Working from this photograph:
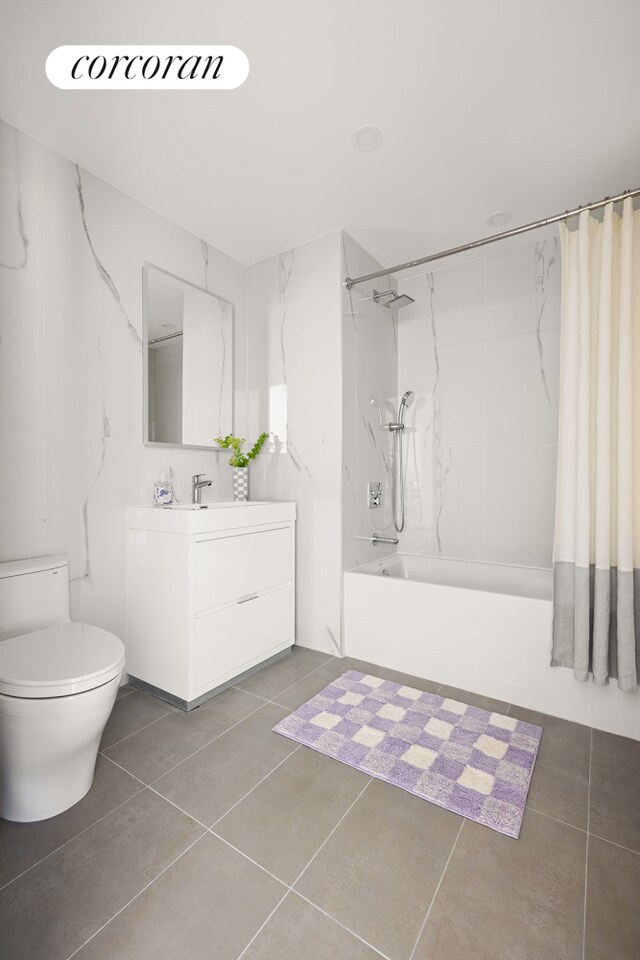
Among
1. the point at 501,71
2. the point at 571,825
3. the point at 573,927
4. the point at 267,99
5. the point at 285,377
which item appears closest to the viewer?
the point at 573,927

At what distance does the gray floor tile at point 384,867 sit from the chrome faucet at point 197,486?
1650 mm

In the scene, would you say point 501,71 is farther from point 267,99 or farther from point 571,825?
point 571,825

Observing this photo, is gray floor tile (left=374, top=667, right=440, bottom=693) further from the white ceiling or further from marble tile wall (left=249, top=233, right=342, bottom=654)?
the white ceiling

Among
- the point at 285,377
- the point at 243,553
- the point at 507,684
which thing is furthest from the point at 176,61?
Result: the point at 507,684

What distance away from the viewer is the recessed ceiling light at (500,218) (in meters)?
2.40

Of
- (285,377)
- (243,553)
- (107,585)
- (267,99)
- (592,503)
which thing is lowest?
(107,585)

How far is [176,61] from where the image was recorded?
5.11 feet

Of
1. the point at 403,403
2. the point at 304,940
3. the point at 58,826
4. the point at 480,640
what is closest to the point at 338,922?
the point at 304,940

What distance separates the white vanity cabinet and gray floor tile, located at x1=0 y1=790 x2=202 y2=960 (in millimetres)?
603

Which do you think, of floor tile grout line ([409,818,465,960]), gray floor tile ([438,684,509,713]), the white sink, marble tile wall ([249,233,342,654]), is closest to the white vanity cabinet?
the white sink

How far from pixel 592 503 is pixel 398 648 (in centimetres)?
117

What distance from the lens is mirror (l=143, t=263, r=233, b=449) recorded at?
2.33 metres

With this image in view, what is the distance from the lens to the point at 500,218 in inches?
96.2

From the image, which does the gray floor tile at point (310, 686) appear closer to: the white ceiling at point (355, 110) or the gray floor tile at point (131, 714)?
the gray floor tile at point (131, 714)
